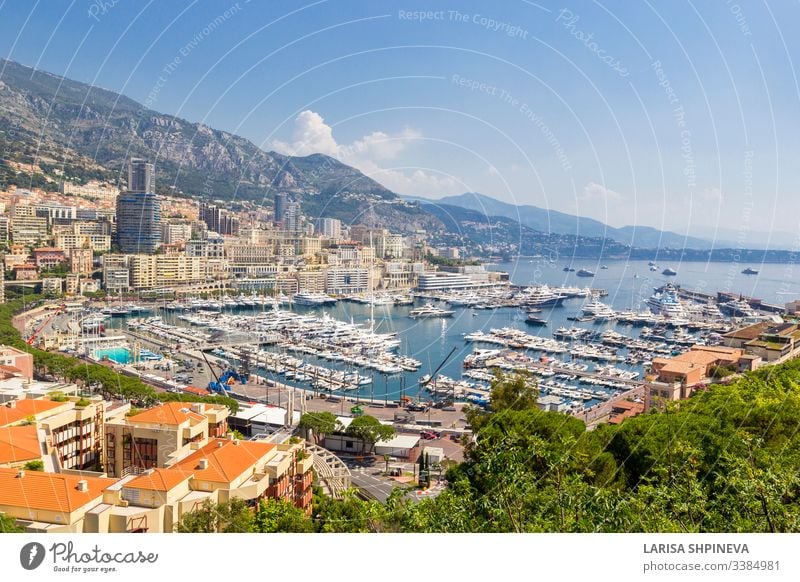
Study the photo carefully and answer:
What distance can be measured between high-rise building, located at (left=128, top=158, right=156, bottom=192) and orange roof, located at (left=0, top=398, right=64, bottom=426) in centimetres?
307

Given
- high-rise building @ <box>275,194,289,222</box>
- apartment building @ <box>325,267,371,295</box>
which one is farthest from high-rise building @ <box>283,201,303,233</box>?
apartment building @ <box>325,267,371,295</box>

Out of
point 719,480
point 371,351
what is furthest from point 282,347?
point 719,480

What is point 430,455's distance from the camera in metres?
5.50

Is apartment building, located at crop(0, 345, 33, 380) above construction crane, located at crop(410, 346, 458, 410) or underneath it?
above

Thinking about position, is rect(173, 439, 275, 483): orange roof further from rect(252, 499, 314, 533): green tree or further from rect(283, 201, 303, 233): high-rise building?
rect(283, 201, 303, 233): high-rise building

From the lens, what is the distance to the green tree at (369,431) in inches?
226

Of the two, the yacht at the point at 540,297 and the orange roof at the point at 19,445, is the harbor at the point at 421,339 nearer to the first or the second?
Result: the yacht at the point at 540,297

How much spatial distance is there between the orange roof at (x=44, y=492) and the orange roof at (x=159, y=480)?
130 mm

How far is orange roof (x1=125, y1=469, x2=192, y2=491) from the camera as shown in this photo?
8.21 ft

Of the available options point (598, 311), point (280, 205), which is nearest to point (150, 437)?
point (280, 205)

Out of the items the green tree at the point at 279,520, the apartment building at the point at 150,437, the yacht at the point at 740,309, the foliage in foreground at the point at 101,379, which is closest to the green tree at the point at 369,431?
the foliage in foreground at the point at 101,379

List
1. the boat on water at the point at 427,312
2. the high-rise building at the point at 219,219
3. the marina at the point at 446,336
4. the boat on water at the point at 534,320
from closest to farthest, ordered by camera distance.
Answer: the high-rise building at the point at 219,219, the marina at the point at 446,336, the boat on water at the point at 534,320, the boat on water at the point at 427,312

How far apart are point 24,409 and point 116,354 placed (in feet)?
23.4

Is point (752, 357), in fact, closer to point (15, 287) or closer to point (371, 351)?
point (371, 351)
